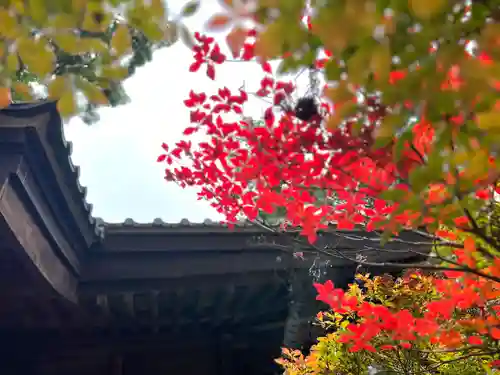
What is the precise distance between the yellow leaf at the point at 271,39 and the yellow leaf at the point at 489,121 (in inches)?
19.3

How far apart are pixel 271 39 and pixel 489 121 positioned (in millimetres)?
527

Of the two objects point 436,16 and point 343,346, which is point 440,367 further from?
point 436,16

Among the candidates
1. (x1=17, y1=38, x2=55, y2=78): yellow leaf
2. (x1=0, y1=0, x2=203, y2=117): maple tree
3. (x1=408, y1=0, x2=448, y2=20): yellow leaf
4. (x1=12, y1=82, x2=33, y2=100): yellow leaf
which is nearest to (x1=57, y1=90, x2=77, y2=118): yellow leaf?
(x1=0, y1=0, x2=203, y2=117): maple tree

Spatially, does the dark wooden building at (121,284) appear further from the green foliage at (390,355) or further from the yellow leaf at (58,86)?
the yellow leaf at (58,86)

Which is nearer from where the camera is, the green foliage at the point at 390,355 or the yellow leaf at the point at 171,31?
the yellow leaf at the point at 171,31

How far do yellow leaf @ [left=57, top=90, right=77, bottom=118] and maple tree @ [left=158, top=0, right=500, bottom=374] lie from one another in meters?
0.49

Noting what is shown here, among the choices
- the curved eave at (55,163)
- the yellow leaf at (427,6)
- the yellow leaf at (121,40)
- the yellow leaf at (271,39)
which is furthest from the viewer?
the curved eave at (55,163)

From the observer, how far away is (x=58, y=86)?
4.24 ft

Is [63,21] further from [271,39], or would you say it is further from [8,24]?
[271,39]

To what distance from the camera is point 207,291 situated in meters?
4.25

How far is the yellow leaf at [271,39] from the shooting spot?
997 mm

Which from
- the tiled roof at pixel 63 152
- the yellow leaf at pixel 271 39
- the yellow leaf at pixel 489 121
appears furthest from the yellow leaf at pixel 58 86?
the tiled roof at pixel 63 152

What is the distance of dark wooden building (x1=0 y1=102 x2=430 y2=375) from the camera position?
2979 mm

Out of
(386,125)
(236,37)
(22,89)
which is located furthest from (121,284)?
(386,125)
